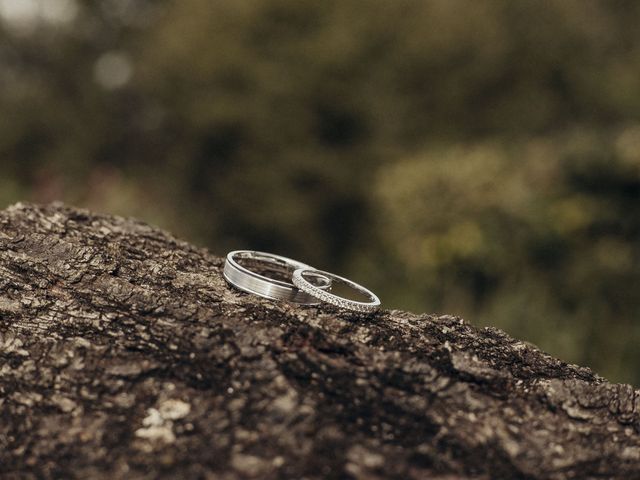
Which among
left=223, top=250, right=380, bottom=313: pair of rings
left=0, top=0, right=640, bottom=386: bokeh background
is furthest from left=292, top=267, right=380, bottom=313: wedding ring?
left=0, top=0, right=640, bottom=386: bokeh background

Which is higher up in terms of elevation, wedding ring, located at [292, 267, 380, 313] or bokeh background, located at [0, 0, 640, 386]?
bokeh background, located at [0, 0, 640, 386]

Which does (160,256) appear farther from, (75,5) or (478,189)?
(75,5)

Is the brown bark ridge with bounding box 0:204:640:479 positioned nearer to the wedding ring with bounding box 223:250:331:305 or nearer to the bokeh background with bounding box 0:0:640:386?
the wedding ring with bounding box 223:250:331:305

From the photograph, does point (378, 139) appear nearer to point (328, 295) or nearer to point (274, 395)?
point (328, 295)

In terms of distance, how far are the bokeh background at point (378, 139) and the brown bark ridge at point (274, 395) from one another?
4.19m

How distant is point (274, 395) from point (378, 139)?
12590 millimetres

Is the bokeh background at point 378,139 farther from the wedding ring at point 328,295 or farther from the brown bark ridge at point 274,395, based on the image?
the brown bark ridge at point 274,395

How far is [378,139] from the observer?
14.1 metres

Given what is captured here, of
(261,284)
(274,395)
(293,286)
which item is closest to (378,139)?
(293,286)

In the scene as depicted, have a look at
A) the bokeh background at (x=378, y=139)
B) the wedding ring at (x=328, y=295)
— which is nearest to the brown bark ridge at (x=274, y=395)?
the wedding ring at (x=328, y=295)

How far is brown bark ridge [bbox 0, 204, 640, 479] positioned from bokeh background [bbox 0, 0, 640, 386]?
419 cm

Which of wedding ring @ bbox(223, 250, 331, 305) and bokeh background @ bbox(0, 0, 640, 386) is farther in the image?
bokeh background @ bbox(0, 0, 640, 386)

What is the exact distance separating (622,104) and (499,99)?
9.35 feet

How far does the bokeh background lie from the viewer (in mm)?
7363
